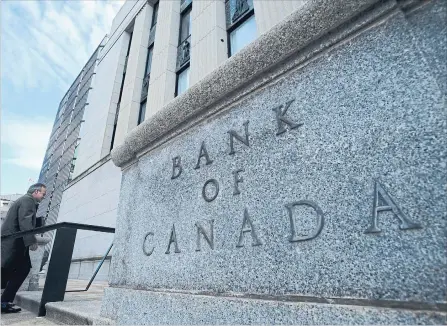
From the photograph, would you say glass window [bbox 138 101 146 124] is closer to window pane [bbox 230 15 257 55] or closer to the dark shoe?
window pane [bbox 230 15 257 55]

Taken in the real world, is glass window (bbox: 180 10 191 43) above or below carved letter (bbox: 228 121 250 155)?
above

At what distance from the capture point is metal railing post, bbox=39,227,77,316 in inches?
124

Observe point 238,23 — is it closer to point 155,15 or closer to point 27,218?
point 155,15

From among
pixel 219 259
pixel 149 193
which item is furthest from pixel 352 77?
pixel 149 193

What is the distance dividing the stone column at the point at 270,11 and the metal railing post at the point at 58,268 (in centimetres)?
624

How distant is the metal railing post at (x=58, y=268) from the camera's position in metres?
3.15

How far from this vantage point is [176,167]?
85.4 inches

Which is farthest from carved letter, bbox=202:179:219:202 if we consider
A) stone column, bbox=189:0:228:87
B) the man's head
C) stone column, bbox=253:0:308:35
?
stone column, bbox=189:0:228:87

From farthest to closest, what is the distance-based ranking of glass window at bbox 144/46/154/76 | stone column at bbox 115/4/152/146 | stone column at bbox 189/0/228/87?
glass window at bbox 144/46/154/76 → stone column at bbox 115/4/152/146 → stone column at bbox 189/0/228/87

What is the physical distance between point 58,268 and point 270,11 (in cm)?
722

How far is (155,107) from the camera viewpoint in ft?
34.5

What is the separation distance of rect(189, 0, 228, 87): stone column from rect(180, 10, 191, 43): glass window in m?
1.43

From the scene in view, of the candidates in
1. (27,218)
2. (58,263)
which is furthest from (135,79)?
(58,263)

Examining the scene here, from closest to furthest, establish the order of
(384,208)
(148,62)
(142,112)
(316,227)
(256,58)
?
1. (384,208)
2. (316,227)
3. (256,58)
4. (142,112)
5. (148,62)
